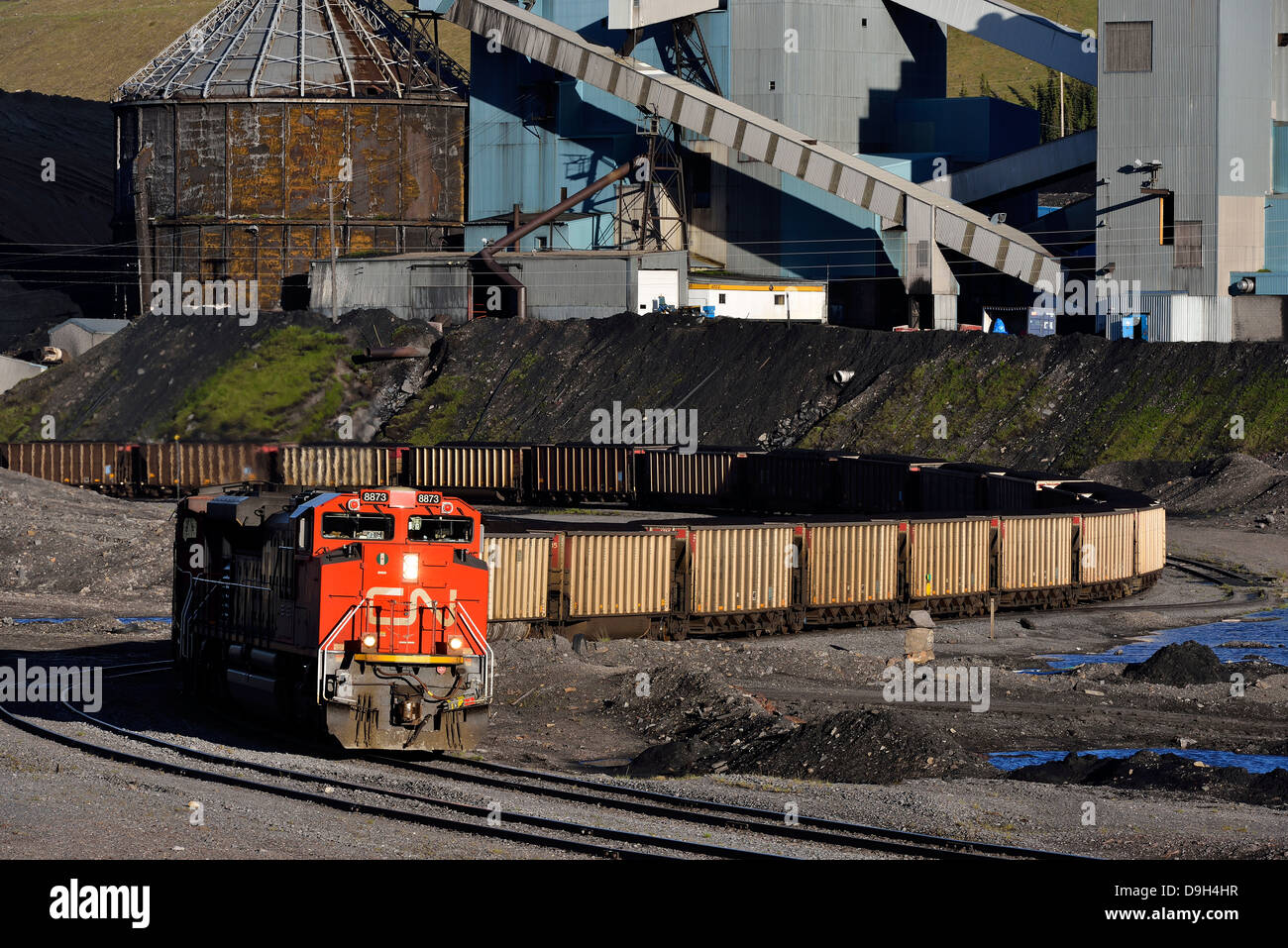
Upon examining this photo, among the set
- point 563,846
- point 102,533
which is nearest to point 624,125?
point 102,533

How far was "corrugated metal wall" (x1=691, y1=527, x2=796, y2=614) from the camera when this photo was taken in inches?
1531

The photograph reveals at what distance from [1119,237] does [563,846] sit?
6390cm

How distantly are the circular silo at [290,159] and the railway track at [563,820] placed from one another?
3216 inches

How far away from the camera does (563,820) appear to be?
1989 centimetres

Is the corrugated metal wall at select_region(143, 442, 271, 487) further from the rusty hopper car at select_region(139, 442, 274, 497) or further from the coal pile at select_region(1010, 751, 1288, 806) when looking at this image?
the coal pile at select_region(1010, 751, 1288, 806)

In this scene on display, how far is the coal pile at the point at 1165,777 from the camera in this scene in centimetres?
2295

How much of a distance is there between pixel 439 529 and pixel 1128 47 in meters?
60.3

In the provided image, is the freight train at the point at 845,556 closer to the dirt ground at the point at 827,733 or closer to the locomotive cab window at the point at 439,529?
the dirt ground at the point at 827,733

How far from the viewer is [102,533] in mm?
53000

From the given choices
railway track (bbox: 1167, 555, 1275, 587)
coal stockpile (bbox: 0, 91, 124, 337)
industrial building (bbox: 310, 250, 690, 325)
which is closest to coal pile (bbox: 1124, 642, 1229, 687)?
railway track (bbox: 1167, 555, 1275, 587)

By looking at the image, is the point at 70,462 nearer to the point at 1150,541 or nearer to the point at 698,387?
the point at 698,387

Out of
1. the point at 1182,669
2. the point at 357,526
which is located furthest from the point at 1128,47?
the point at 357,526

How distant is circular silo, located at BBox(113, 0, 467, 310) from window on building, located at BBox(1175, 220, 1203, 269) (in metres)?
48.6
